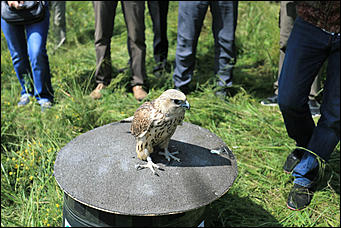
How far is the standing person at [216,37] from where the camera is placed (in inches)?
127

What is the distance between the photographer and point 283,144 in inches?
112

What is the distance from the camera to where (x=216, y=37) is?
11.4 feet

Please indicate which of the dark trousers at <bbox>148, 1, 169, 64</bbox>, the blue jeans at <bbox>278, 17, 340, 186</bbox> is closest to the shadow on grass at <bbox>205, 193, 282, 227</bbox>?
the blue jeans at <bbox>278, 17, 340, 186</bbox>

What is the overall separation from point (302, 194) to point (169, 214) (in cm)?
130

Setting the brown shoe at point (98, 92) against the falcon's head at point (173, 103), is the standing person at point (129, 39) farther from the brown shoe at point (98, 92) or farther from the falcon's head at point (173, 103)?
the falcon's head at point (173, 103)

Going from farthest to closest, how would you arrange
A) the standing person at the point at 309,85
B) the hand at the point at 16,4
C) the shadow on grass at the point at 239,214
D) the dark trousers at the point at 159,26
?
the dark trousers at the point at 159,26
the hand at the point at 16,4
the shadow on grass at the point at 239,214
the standing person at the point at 309,85

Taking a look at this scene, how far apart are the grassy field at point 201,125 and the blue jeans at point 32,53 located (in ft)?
0.62

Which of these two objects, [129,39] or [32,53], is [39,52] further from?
[129,39]

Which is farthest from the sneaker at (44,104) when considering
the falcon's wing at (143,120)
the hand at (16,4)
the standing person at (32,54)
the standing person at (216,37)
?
the falcon's wing at (143,120)

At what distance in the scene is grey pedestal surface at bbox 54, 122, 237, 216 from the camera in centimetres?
152

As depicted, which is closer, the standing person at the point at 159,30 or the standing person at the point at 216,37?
the standing person at the point at 216,37

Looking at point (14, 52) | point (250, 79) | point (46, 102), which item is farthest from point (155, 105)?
point (250, 79)

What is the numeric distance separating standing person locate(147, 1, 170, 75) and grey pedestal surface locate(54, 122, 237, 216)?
2.19 meters

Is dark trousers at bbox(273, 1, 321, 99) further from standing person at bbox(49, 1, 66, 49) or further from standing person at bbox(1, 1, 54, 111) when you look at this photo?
standing person at bbox(49, 1, 66, 49)
